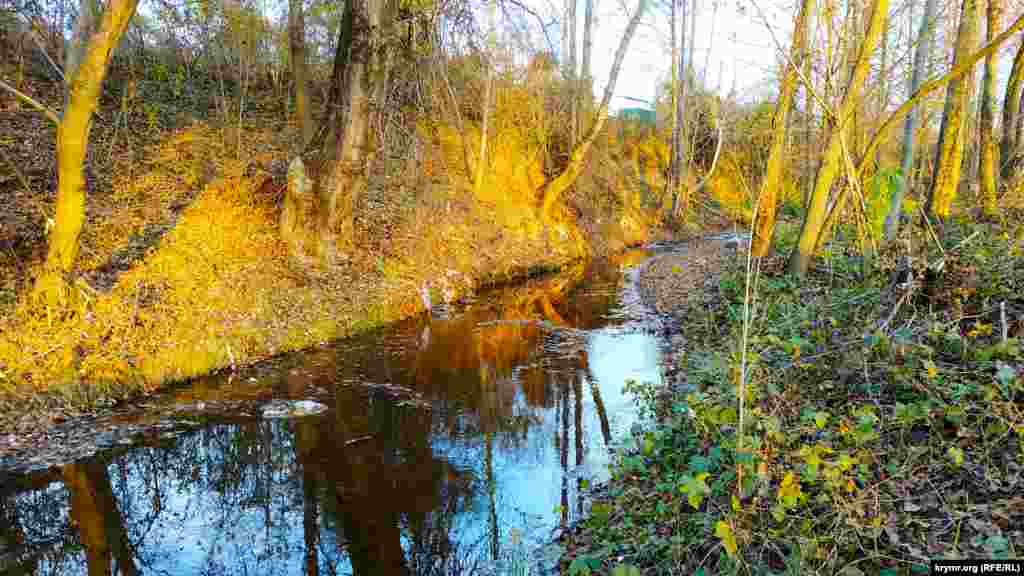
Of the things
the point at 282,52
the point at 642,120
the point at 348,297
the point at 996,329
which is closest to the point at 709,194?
the point at 642,120

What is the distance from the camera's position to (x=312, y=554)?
179 inches

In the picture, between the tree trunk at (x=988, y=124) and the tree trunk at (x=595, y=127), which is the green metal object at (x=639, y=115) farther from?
the tree trunk at (x=988, y=124)

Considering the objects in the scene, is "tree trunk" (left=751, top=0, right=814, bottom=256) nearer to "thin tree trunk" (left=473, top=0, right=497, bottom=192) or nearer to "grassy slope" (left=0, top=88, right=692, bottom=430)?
"thin tree trunk" (left=473, top=0, right=497, bottom=192)

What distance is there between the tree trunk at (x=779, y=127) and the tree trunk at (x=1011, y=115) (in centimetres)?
436

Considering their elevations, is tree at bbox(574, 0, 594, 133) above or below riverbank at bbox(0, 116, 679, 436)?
above

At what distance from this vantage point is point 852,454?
373 centimetres

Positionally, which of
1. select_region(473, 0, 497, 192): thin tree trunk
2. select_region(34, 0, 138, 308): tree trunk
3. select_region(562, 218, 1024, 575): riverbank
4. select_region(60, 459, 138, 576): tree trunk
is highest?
select_region(473, 0, 497, 192): thin tree trunk

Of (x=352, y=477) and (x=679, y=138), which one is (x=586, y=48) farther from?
(x=352, y=477)

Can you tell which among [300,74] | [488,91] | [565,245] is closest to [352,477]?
[300,74]

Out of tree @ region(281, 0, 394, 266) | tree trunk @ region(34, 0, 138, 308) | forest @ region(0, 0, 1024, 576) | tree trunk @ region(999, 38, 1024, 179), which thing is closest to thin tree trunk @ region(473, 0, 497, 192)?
forest @ region(0, 0, 1024, 576)

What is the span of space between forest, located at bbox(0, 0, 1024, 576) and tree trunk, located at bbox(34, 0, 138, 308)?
32mm

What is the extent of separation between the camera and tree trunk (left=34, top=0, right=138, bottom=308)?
271 inches

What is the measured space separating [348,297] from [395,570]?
754cm

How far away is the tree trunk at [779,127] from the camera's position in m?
8.45
